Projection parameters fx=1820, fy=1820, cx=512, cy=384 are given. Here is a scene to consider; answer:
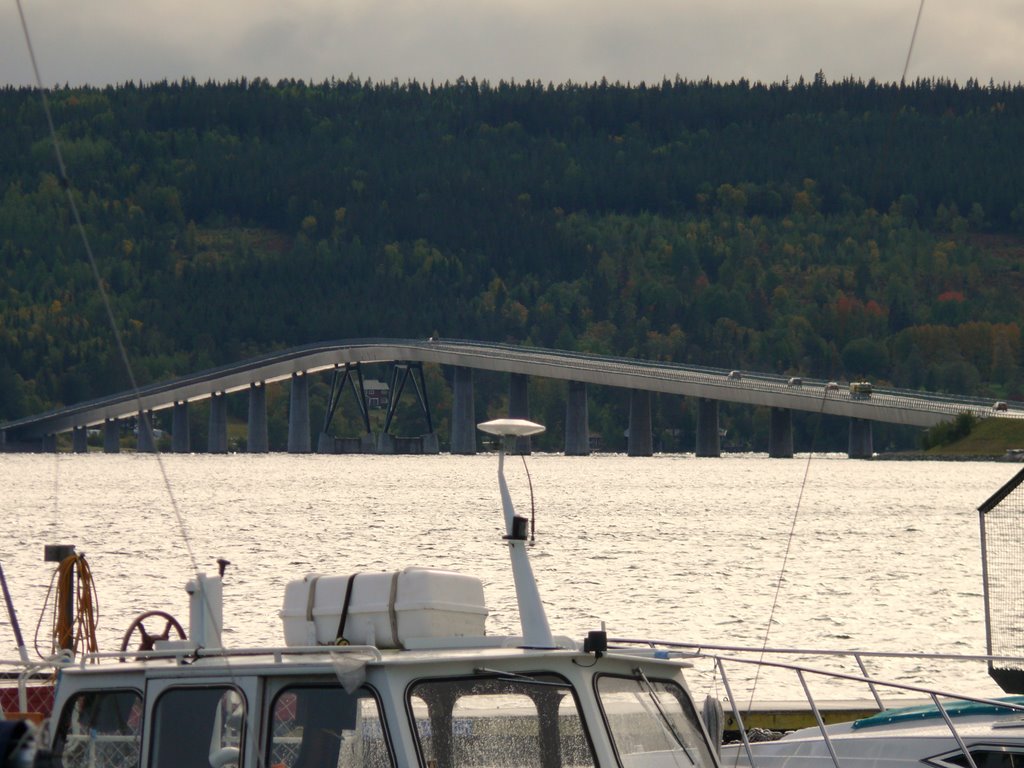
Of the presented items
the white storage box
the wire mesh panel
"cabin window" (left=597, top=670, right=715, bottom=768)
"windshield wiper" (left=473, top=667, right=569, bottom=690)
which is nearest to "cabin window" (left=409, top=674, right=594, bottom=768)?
"windshield wiper" (left=473, top=667, right=569, bottom=690)

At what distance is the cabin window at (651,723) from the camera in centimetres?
1089

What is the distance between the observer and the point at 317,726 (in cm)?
1061

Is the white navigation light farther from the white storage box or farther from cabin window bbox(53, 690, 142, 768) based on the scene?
cabin window bbox(53, 690, 142, 768)

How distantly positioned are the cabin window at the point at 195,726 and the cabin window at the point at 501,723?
1.15 metres

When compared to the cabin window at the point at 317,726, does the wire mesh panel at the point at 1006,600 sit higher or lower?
lower

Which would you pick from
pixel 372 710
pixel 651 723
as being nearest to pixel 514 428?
pixel 372 710

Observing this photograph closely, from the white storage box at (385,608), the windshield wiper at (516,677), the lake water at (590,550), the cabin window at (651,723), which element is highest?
the white storage box at (385,608)

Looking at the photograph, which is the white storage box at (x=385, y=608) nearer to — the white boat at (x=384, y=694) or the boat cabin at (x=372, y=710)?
the white boat at (x=384, y=694)

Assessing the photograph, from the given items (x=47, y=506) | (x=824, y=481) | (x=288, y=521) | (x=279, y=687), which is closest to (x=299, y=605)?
(x=279, y=687)

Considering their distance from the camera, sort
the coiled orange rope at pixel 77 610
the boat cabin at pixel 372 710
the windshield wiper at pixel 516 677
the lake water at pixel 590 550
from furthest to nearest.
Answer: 1. the lake water at pixel 590 550
2. the coiled orange rope at pixel 77 610
3. the windshield wiper at pixel 516 677
4. the boat cabin at pixel 372 710

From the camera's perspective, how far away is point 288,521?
304ft

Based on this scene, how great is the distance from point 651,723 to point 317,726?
2087 mm

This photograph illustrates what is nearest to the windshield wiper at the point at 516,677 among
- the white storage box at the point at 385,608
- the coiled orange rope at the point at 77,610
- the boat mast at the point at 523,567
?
the boat mast at the point at 523,567

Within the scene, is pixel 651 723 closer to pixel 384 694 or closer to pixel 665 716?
pixel 665 716
